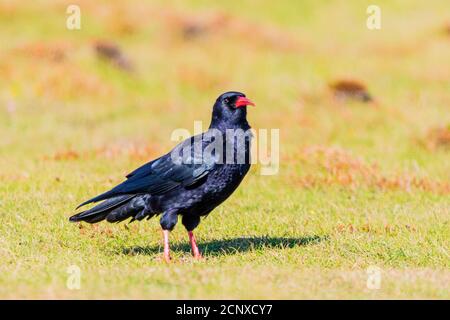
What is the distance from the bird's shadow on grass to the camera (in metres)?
9.01

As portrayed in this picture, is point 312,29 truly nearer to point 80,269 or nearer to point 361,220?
point 361,220

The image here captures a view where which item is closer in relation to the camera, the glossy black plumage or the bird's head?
the glossy black plumage

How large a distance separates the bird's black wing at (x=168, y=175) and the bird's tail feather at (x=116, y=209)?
0.09 m

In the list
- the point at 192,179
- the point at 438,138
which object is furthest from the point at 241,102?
the point at 438,138

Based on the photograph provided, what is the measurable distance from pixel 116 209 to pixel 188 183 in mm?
885

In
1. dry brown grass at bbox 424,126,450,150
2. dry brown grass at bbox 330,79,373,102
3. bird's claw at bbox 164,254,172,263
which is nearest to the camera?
bird's claw at bbox 164,254,172,263

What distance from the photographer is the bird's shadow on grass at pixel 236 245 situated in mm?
9008

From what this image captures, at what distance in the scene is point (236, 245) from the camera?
365 inches

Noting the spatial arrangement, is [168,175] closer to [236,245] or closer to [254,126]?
[236,245]

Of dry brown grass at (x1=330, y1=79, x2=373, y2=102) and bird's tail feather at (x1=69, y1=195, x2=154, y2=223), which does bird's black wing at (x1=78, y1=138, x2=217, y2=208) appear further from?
dry brown grass at (x1=330, y1=79, x2=373, y2=102)

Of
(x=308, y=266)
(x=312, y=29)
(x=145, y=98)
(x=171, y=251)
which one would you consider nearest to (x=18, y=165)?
(x=171, y=251)

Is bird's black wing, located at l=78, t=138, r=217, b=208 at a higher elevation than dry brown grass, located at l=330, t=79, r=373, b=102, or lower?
lower

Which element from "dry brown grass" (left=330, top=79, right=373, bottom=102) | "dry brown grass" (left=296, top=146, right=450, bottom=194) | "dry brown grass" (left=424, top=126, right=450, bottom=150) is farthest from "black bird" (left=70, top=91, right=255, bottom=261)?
"dry brown grass" (left=330, top=79, right=373, bottom=102)

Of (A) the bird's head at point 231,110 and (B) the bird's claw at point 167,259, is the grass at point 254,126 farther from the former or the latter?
(A) the bird's head at point 231,110
